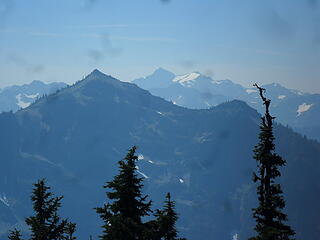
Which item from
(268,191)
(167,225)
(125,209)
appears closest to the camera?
(268,191)

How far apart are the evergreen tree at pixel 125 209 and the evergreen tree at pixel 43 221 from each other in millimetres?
3114

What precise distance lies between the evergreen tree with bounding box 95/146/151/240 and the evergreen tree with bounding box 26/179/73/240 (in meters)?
3.11

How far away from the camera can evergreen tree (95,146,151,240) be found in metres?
24.5

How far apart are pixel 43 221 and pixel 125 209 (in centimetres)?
599

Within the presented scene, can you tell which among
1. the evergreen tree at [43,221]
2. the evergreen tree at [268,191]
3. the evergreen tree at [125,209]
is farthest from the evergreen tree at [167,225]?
the evergreen tree at [43,221]

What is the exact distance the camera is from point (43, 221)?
91.3ft

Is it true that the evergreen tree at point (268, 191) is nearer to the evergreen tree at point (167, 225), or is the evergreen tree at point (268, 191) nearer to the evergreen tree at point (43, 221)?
the evergreen tree at point (167, 225)

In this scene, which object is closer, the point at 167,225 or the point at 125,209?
the point at 125,209

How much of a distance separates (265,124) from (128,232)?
10.1 meters

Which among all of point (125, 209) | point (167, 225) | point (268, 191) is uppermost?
point (268, 191)

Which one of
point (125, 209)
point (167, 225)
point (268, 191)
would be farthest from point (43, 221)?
point (268, 191)

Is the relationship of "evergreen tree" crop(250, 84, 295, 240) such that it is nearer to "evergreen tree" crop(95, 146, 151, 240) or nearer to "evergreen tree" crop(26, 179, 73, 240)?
"evergreen tree" crop(95, 146, 151, 240)

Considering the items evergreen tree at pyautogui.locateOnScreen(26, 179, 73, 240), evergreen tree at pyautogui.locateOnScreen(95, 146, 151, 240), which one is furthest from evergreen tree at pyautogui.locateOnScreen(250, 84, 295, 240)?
evergreen tree at pyautogui.locateOnScreen(26, 179, 73, 240)

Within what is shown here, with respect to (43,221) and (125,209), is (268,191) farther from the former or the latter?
(43,221)
